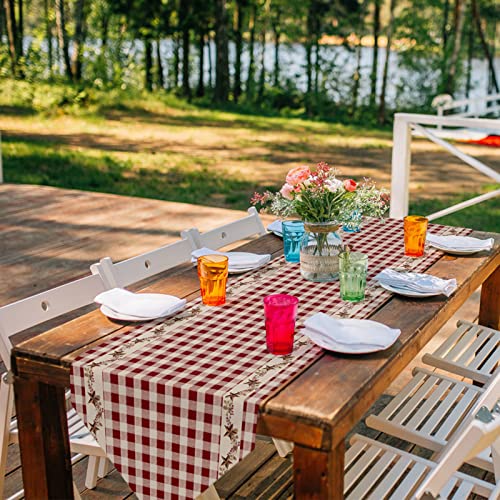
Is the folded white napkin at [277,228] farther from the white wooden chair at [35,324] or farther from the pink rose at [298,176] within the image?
the white wooden chair at [35,324]

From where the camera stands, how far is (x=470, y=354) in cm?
296

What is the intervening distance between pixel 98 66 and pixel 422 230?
1112cm

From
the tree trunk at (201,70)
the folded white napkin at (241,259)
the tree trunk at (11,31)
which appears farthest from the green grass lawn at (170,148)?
the folded white napkin at (241,259)

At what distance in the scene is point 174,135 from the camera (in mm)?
10625

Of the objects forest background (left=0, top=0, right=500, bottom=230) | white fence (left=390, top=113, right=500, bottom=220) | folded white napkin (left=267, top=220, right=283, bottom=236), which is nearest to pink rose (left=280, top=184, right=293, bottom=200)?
folded white napkin (left=267, top=220, right=283, bottom=236)

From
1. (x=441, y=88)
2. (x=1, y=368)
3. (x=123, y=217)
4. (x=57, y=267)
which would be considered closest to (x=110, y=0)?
(x=441, y=88)

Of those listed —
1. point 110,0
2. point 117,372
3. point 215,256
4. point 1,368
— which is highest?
point 110,0

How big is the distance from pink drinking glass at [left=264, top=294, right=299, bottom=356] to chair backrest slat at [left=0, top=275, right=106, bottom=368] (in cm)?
69

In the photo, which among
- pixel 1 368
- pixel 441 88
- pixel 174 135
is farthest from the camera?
pixel 441 88

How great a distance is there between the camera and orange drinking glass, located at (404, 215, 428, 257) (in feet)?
9.23

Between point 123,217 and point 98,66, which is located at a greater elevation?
point 98,66

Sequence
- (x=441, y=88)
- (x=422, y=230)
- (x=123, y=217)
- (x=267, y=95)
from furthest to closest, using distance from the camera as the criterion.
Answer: (x=267, y=95)
(x=441, y=88)
(x=123, y=217)
(x=422, y=230)

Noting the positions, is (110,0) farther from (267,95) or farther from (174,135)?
(174,135)

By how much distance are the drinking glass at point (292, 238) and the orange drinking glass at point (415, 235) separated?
36 centimetres
